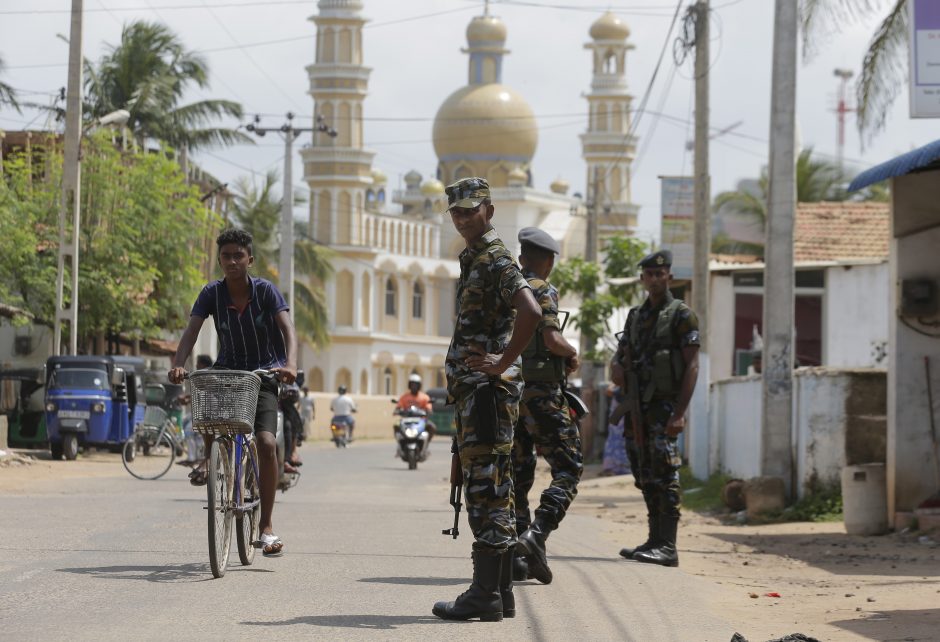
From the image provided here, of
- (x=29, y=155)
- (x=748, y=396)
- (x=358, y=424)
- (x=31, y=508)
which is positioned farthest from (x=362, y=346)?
(x=31, y=508)

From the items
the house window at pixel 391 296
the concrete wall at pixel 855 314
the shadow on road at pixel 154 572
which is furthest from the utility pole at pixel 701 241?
the house window at pixel 391 296

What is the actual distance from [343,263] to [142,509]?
70.5 meters

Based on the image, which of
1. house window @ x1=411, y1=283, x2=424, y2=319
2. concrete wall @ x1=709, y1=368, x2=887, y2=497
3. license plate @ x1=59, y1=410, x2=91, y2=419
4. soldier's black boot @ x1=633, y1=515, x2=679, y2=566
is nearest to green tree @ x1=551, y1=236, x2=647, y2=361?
license plate @ x1=59, y1=410, x2=91, y2=419

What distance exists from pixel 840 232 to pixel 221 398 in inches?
994

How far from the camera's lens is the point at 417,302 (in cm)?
9094

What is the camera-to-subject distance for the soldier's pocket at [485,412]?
294 inches

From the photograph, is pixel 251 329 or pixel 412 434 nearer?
pixel 251 329

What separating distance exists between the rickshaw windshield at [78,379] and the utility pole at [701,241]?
9765mm

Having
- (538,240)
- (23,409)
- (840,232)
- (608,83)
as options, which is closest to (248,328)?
(538,240)

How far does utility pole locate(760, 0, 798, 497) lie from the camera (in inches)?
656

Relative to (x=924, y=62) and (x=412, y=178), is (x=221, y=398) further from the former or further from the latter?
(x=412, y=178)

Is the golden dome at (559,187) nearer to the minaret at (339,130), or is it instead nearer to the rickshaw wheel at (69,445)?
the minaret at (339,130)

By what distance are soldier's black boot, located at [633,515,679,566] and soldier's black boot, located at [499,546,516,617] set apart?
3.21 m

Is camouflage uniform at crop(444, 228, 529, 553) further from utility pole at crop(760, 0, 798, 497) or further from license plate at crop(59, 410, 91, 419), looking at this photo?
license plate at crop(59, 410, 91, 419)
